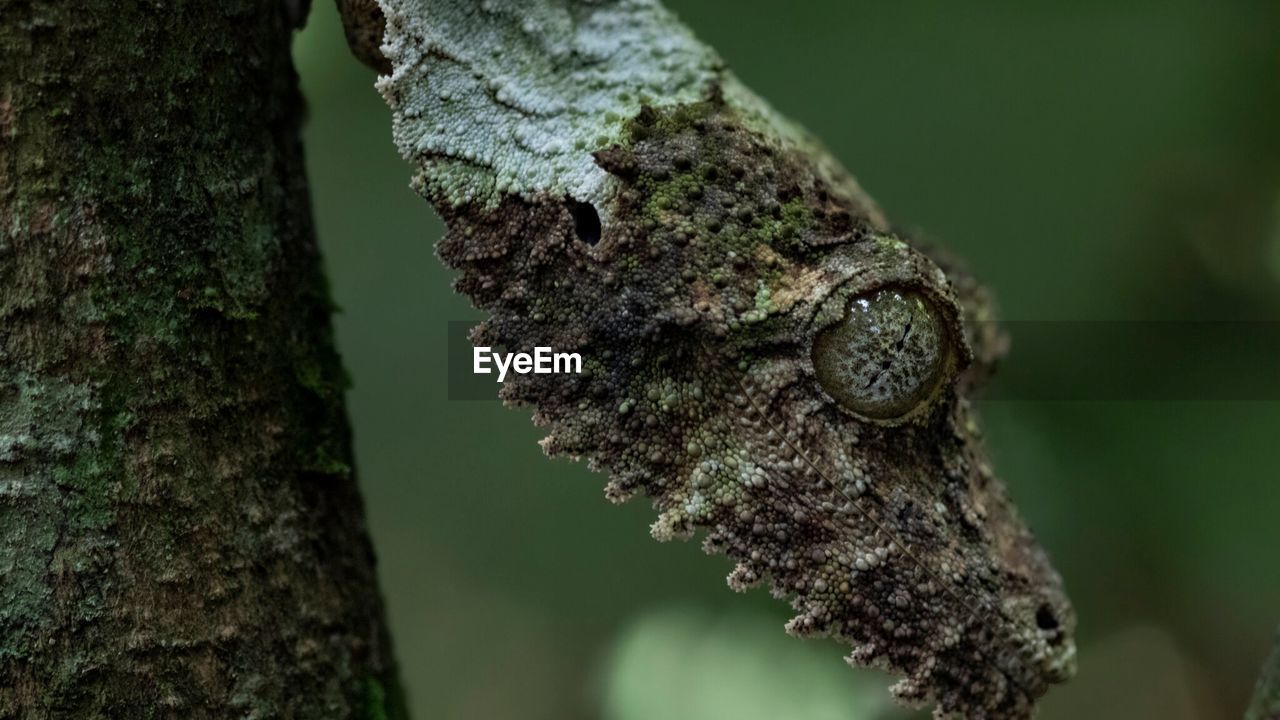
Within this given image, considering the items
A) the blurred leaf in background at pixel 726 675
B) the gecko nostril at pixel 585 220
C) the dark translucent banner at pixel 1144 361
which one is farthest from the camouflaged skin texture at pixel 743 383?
the dark translucent banner at pixel 1144 361

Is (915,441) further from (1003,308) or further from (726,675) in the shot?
(1003,308)

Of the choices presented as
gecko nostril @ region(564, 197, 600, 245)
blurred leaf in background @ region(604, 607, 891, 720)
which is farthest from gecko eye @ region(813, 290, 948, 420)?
blurred leaf in background @ region(604, 607, 891, 720)

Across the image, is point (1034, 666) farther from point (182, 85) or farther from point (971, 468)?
point (182, 85)

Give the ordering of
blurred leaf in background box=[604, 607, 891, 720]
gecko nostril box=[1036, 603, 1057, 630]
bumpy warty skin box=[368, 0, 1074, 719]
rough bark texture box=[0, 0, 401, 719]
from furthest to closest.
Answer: blurred leaf in background box=[604, 607, 891, 720]
gecko nostril box=[1036, 603, 1057, 630]
bumpy warty skin box=[368, 0, 1074, 719]
rough bark texture box=[0, 0, 401, 719]

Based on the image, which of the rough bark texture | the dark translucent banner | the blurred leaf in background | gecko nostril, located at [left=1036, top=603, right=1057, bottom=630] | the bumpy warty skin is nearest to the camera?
the rough bark texture

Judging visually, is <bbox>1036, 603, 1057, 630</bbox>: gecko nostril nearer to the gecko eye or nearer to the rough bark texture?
the gecko eye

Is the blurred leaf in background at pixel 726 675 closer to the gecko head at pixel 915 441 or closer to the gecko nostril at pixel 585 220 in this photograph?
the gecko head at pixel 915 441
